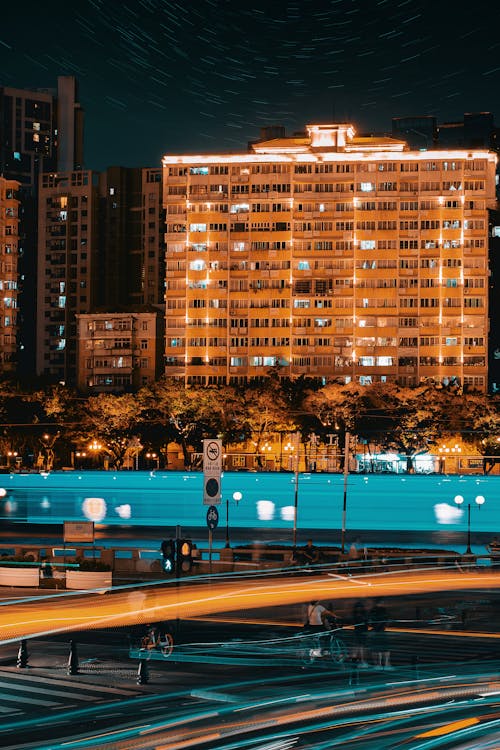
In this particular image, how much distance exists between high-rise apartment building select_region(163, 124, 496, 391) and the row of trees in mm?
22154

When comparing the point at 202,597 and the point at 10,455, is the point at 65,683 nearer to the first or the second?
the point at 202,597

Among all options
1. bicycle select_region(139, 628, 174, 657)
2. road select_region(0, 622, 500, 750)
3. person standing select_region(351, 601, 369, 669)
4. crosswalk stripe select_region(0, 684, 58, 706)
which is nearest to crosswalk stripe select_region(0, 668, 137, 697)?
road select_region(0, 622, 500, 750)

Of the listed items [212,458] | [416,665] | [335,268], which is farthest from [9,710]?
[335,268]

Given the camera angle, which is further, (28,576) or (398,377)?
(398,377)

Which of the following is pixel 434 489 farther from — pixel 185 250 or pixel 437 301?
pixel 185 250

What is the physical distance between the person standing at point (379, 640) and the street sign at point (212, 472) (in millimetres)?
5252

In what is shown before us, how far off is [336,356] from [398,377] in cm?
1098

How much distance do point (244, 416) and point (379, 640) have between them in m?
137

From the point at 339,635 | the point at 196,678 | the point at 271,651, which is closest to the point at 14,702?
the point at 196,678

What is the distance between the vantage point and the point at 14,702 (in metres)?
21.5

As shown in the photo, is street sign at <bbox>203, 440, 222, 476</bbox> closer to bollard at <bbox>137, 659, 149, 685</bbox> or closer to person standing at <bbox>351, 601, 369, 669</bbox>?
person standing at <bbox>351, 601, 369, 669</bbox>

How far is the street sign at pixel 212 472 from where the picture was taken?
103 feet

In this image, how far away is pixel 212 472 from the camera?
3144 centimetres

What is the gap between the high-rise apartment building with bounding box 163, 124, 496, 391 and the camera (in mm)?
190250
